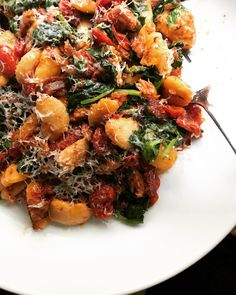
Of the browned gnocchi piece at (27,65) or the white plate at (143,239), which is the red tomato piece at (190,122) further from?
the browned gnocchi piece at (27,65)

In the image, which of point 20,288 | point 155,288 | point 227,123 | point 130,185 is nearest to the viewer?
point 20,288

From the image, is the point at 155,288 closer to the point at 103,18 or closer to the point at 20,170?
the point at 20,170

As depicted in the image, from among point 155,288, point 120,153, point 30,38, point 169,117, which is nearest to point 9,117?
point 30,38

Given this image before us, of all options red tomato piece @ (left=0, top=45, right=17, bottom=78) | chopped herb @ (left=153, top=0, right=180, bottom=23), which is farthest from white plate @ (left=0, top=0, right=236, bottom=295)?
red tomato piece @ (left=0, top=45, right=17, bottom=78)

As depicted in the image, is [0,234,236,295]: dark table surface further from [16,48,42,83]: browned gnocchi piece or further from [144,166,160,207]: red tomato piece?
[16,48,42,83]: browned gnocchi piece

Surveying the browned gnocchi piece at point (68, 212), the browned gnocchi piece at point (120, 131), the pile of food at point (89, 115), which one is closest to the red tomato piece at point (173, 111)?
the pile of food at point (89, 115)

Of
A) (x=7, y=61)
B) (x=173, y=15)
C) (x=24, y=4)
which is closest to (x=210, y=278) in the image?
(x=173, y=15)

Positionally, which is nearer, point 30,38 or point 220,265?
point 30,38
